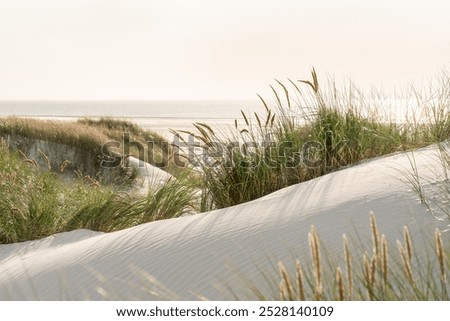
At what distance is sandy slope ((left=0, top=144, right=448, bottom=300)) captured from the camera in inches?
123

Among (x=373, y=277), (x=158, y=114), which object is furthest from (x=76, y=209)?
(x=158, y=114)

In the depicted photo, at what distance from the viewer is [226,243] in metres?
3.51

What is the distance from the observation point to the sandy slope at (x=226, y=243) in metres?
3.13

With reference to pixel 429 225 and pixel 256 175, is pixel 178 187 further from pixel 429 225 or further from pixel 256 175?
pixel 429 225

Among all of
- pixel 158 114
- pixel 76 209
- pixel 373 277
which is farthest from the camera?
pixel 158 114

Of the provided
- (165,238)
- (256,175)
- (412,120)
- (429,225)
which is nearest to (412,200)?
(429,225)

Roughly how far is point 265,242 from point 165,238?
760mm

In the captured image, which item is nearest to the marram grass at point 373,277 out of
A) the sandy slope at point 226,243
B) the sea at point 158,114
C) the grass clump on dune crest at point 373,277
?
the grass clump on dune crest at point 373,277

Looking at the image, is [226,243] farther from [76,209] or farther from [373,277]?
[76,209]

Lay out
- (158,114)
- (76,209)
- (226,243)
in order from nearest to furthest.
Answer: (226,243) < (76,209) < (158,114)

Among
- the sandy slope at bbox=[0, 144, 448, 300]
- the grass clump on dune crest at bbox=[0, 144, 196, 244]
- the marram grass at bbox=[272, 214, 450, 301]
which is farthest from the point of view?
the grass clump on dune crest at bbox=[0, 144, 196, 244]

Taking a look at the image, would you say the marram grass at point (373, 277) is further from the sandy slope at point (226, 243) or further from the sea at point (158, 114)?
the sea at point (158, 114)

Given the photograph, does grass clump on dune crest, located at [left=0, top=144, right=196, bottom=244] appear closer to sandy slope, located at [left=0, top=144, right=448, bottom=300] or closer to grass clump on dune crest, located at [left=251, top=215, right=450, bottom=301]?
sandy slope, located at [left=0, top=144, right=448, bottom=300]

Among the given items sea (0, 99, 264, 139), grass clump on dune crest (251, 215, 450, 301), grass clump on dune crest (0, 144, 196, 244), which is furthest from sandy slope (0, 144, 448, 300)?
sea (0, 99, 264, 139)
